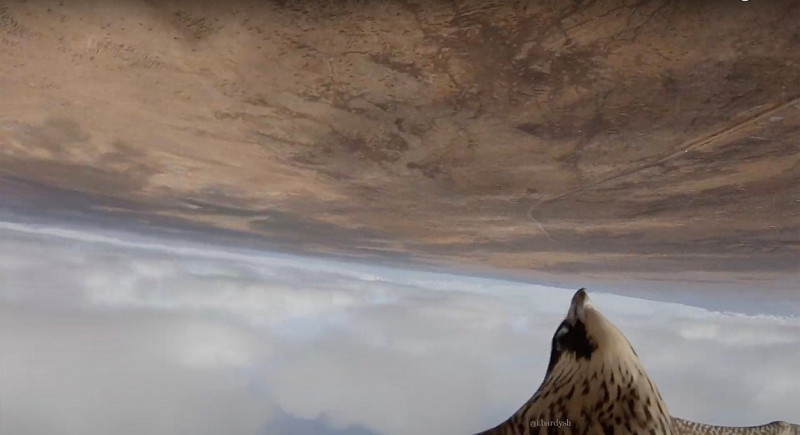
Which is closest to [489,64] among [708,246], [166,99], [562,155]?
[562,155]

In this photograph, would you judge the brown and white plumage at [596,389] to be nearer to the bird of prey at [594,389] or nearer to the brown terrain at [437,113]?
the bird of prey at [594,389]

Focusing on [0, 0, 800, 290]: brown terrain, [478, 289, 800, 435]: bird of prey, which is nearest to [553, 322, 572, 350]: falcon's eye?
[478, 289, 800, 435]: bird of prey

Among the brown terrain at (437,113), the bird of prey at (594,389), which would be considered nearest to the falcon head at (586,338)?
the bird of prey at (594,389)

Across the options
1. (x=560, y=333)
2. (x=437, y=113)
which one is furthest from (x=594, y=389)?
(x=437, y=113)

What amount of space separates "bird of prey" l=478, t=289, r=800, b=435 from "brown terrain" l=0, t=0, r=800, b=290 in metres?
0.66

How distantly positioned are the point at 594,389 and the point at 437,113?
97 centimetres

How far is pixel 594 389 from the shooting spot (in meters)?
0.86

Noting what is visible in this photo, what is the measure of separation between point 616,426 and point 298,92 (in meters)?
1.22

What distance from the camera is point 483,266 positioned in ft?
14.0

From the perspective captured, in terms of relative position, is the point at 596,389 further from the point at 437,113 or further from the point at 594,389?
the point at 437,113

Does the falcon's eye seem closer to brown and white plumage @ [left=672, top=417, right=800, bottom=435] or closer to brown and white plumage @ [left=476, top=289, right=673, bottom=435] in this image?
brown and white plumage @ [left=476, top=289, right=673, bottom=435]

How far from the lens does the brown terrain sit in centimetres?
109

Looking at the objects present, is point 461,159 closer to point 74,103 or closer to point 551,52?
point 551,52

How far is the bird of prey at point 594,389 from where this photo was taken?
2.78ft
